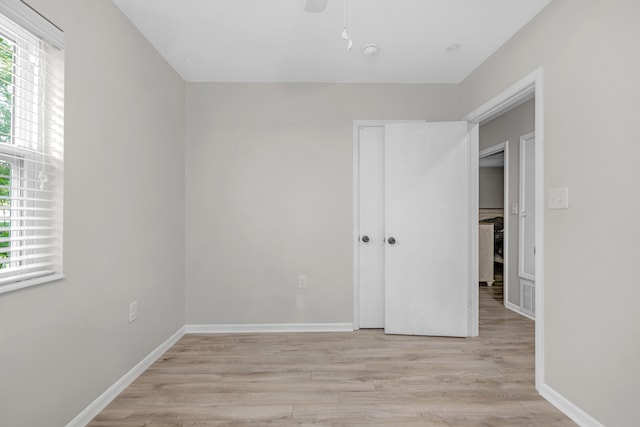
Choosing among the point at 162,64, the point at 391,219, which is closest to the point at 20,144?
the point at 162,64

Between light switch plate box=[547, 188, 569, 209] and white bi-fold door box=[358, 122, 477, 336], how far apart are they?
1005 millimetres

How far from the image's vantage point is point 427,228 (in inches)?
116

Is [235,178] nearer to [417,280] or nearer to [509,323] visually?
[417,280]

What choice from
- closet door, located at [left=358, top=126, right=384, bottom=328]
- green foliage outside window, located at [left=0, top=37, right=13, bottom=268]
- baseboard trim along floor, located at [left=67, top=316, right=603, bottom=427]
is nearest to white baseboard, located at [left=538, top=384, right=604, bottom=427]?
baseboard trim along floor, located at [left=67, top=316, right=603, bottom=427]

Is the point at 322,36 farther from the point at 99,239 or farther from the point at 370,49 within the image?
the point at 99,239

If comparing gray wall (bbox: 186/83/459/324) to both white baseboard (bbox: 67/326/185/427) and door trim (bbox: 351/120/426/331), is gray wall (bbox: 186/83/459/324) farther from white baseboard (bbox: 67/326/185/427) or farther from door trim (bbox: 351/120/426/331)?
white baseboard (bbox: 67/326/185/427)

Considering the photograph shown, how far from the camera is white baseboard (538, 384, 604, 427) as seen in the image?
1.64m

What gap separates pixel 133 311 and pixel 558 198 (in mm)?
2892

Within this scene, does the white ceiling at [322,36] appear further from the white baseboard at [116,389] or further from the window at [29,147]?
the white baseboard at [116,389]

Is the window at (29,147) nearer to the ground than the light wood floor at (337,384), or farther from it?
farther from it

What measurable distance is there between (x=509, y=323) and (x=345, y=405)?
2369 millimetres

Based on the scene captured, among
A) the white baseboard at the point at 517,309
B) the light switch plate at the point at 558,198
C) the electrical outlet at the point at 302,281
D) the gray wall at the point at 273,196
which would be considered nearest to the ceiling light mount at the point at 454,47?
the gray wall at the point at 273,196

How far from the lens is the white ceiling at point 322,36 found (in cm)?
199

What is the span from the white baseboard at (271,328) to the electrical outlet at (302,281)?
383 mm
